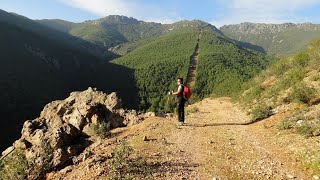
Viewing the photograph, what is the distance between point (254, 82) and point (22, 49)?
4941 inches

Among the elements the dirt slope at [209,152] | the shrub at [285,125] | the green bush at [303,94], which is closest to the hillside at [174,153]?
the dirt slope at [209,152]

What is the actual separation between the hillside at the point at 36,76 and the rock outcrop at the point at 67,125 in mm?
53025

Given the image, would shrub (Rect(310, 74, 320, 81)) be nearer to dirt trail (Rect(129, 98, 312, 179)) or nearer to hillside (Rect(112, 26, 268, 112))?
dirt trail (Rect(129, 98, 312, 179))

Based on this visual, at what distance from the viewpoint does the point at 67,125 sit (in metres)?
17.4

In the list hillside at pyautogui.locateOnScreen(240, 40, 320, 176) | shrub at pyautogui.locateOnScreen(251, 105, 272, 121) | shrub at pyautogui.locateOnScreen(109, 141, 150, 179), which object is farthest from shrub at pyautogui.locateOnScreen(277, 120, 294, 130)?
shrub at pyautogui.locateOnScreen(109, 141, 150, 179)

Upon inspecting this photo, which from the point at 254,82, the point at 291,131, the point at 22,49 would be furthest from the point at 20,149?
the point at 22,49

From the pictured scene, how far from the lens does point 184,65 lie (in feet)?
483

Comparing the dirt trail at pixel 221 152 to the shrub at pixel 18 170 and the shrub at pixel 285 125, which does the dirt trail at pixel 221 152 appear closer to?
the shrub at pixel 285 125

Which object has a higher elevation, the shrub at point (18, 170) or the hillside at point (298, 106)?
the hillside at point (298, 106)

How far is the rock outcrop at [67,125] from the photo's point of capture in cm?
1446

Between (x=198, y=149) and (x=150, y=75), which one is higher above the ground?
(x=198, y=149)

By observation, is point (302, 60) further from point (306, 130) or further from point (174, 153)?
point (174, 153)

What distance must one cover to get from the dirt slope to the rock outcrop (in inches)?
42.4

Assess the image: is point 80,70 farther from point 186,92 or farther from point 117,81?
point 186,92
